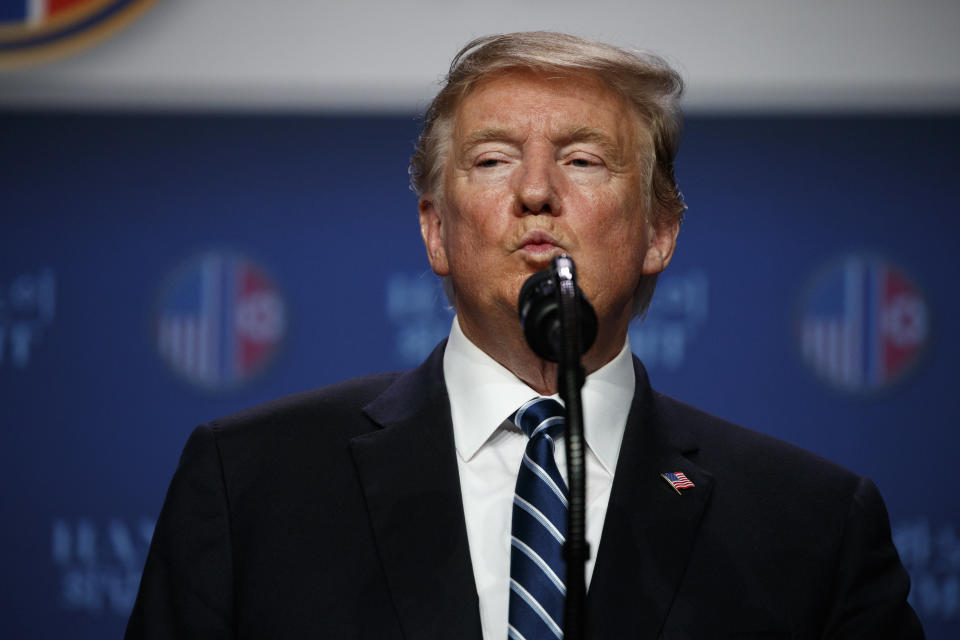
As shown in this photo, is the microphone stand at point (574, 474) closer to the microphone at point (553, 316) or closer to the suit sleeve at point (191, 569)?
the microphone at point (553, 316)

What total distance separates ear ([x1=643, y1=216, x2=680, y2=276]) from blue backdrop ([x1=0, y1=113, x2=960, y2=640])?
112 cm

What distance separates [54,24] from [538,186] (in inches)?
74.8

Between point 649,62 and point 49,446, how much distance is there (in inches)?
76.2

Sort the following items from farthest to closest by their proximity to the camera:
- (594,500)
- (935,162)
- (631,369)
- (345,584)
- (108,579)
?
(935,162) → (108,579) → (631,369) → (594,500) → (345,584)

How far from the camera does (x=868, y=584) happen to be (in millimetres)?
1396

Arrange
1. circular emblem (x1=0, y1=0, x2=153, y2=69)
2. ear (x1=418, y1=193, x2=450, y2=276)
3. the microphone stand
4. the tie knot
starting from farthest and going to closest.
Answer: circular emblem (x1=0, y1=0, x2=153, y2=69)
ear (x1=418, y1=193, x2=450, y2=276)
the tie knot
the microphone stand

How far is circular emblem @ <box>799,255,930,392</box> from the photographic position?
9.13ft

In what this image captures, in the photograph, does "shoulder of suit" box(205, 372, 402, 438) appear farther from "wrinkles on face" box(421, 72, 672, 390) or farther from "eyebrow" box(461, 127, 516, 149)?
"eyebrow" box(461, 127, 516, 149)

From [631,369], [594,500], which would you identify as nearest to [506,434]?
[594,500]

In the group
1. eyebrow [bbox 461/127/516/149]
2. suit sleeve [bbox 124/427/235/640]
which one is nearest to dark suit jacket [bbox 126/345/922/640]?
suit sleeve [bbox 124/427/235/640]

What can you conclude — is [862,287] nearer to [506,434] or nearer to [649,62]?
[649,62]

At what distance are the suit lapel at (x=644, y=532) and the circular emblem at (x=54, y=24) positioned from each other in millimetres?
1965

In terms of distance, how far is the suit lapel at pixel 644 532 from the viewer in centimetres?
127

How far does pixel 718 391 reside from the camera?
278 cm
